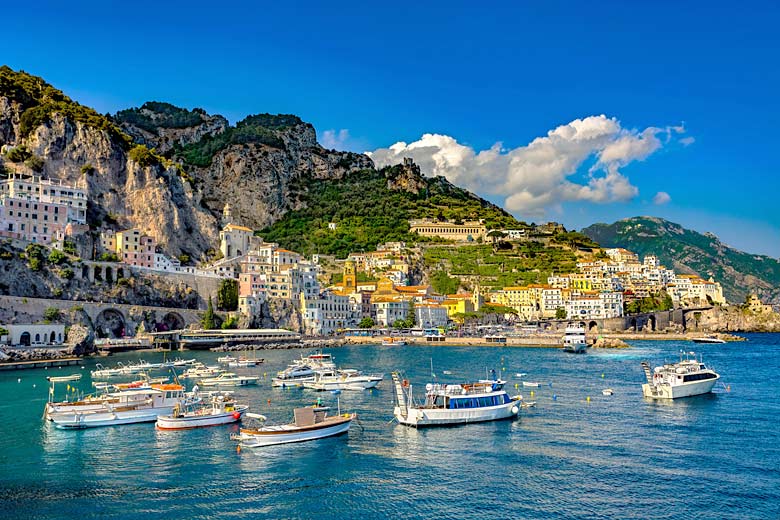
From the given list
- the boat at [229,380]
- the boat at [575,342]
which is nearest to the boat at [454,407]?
the boat at [229,380]

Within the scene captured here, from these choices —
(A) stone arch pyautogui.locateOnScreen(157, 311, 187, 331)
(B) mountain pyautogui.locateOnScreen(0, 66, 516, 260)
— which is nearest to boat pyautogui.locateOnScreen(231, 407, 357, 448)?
(A) stone arch pyautogui.locateOnScreen(157, 311, 187, 331)

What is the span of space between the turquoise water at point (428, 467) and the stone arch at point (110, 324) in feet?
97.8

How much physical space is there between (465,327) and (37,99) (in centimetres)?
6775

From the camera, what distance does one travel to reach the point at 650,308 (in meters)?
109

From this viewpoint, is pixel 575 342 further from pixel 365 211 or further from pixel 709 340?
pixel 365 211

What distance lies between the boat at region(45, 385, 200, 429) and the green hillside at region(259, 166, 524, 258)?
86.5 metres

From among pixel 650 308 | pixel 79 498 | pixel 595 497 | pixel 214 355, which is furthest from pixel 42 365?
pixel 650 308

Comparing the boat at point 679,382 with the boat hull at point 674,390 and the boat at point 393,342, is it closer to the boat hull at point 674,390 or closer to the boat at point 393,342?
the boat hull at point 674,390

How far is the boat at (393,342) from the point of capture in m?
78.7

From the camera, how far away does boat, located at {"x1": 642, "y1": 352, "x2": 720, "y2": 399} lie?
36.4 metres

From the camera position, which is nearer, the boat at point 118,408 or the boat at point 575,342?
the boat at point 118,408

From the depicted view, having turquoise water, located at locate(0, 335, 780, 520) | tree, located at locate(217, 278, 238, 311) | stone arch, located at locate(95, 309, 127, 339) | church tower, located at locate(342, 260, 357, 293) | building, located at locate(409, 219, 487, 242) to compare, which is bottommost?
turquoise water, located at locate(0, 335, 780, 520)

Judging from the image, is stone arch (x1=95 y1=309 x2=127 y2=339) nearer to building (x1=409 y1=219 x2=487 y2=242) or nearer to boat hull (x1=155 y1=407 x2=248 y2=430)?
boat hull (x1=155 y1=407 x2=248 y2=430)

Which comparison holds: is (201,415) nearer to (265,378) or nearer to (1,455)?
(1,455)
